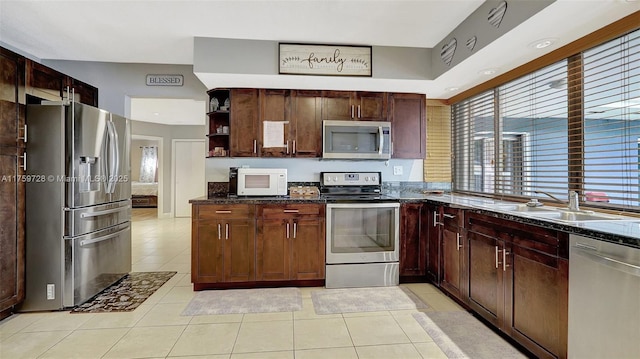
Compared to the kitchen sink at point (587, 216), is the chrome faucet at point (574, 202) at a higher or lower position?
higher

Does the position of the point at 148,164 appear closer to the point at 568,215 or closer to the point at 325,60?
the point at 325,60

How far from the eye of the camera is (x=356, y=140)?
11.4 ft

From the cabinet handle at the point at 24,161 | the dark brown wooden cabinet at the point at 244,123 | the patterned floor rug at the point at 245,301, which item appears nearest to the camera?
the cabinet handle at the point at 24,161

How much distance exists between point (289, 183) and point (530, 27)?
8.79ft

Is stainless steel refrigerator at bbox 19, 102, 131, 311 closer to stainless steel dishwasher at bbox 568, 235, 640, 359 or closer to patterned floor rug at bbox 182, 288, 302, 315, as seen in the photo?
patterned floor rug at bbox 182, 288, 302, 315

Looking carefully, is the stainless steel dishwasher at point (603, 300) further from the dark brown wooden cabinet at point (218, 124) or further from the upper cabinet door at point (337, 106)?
the dark brown wooden cabinet at point (218, 124)

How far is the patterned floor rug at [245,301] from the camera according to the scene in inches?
102

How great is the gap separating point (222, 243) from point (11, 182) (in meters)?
1.68

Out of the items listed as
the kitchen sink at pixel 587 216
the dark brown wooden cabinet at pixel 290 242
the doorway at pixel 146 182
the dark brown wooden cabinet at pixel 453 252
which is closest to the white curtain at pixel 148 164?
the doorway at pixel 146 182

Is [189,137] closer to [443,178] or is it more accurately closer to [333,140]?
[333,140]

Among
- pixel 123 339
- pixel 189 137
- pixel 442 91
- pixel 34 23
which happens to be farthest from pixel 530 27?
pixel 189 137

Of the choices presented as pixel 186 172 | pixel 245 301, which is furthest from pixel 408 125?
pixel 186 172

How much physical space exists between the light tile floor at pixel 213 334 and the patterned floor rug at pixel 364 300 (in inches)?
3.4

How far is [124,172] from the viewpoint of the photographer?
3.14 meters
